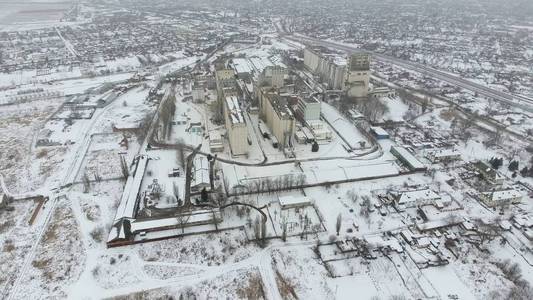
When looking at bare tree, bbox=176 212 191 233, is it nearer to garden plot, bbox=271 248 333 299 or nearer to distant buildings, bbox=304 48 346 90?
garden plot, bbox=271 248 333 299

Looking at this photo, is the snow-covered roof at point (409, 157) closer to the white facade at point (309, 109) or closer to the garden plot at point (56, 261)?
the white facade at point (309, 109)

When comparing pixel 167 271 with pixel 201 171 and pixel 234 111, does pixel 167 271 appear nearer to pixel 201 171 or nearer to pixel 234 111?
pixel 201 171

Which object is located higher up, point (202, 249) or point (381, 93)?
point (381, 93)

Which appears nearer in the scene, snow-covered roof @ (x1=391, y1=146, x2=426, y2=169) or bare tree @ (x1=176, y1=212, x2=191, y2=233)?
bare tree @ (x1=176, y1=212, x2=191, y2=233)

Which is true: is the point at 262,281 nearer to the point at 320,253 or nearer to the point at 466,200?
the point at 320,253

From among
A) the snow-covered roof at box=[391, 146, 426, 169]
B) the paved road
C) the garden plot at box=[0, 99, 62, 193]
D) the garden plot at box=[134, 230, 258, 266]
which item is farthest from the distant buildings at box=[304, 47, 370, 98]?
the garden plot at box=[0, 99, 62, 193]

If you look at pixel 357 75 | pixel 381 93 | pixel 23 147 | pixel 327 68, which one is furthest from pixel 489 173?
pixel 23 147

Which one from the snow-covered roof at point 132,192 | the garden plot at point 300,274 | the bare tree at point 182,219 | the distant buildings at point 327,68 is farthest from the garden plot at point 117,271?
the distant buildings at point 327,68

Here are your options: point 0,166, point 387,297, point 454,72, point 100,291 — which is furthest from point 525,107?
point 0,166
